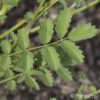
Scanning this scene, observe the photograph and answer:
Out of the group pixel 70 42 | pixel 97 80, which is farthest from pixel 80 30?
pixel 97 80

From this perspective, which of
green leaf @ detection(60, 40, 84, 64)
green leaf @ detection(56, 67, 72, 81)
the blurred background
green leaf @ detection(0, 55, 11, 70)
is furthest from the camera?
the blurred background

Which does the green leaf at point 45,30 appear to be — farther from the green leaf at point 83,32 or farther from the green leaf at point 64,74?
the green leaf at point 64,74

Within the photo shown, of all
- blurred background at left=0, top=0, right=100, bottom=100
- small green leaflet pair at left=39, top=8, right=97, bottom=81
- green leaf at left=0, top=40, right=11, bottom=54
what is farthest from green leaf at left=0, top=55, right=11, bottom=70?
blurred background at left=0, top=0, right=100, bottom=100

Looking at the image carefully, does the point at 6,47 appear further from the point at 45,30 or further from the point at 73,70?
the point at 73,70

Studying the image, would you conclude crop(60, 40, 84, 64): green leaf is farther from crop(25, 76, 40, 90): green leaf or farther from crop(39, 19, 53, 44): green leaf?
crop(25, 76, 40, 90): green leaf

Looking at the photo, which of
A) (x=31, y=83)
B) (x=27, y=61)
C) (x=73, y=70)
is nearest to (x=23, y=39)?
(x=27, y=61)

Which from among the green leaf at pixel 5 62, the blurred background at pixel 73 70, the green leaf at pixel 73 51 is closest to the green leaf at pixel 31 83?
the green leaf at pixel 5 62
